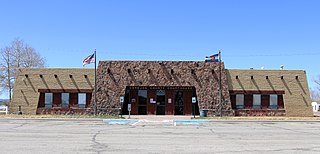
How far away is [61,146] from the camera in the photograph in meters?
12.6

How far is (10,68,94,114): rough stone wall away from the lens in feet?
124

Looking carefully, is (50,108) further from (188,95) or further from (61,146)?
(61,146)

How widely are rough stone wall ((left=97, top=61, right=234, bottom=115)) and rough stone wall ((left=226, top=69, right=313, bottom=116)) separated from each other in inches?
59.0

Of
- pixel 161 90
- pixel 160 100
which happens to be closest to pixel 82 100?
pixel 160 100

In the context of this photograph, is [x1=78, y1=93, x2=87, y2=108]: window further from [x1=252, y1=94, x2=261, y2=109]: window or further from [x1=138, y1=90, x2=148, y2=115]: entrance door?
[x1=252, y1=94, x2=261, y2=109]: window

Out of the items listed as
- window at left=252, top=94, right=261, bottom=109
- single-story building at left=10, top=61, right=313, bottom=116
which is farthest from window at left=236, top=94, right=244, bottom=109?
window at left=252, top=94, right=261, bottom=109

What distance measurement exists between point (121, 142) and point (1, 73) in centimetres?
4936

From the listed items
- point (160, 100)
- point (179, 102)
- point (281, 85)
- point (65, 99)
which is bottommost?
point (179, 102)

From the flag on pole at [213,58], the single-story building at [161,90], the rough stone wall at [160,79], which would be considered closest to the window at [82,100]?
the single-story building at [161,90]

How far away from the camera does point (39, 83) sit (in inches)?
1507

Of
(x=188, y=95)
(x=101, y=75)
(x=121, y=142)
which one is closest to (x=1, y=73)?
(x=101, y=75)

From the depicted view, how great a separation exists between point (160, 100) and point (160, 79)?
2071 millimetres

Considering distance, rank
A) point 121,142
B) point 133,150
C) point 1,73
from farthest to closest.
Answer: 1. point 1,73
2. point 121,142
3. point 133,150

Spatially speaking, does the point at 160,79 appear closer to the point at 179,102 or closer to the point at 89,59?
the point at 179,102
